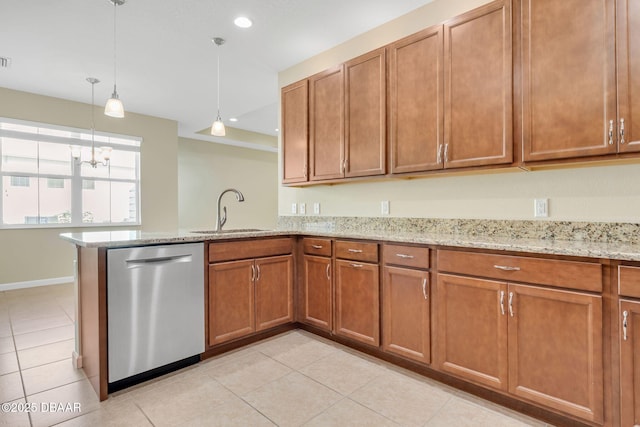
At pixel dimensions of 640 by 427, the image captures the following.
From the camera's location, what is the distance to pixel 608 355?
4.92 ft

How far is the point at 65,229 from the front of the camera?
16.6 ft

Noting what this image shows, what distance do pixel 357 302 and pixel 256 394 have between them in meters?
0.96

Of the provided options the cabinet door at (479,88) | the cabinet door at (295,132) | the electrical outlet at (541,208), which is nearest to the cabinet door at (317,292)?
the cabinet door at (295,132)

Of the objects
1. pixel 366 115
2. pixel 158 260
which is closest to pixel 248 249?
pixel 158 260

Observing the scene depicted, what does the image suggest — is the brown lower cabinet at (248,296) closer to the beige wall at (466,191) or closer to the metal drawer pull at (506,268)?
the beige wall at (466,191)

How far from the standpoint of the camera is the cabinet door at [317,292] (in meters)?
2.75

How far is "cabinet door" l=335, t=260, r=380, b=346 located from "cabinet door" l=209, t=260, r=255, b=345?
2.35 feet

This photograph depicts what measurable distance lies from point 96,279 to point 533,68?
2852mm

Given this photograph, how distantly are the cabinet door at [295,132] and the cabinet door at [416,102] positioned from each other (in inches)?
39.0

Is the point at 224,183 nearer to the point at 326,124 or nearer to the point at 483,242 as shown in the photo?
the point at 326,124

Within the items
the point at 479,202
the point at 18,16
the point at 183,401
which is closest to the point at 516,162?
the point at 479,202

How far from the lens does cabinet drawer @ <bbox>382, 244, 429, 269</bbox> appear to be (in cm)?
214

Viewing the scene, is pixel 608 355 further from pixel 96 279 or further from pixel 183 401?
pixel 96 279

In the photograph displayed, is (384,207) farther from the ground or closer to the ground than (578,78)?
closer to the ground
